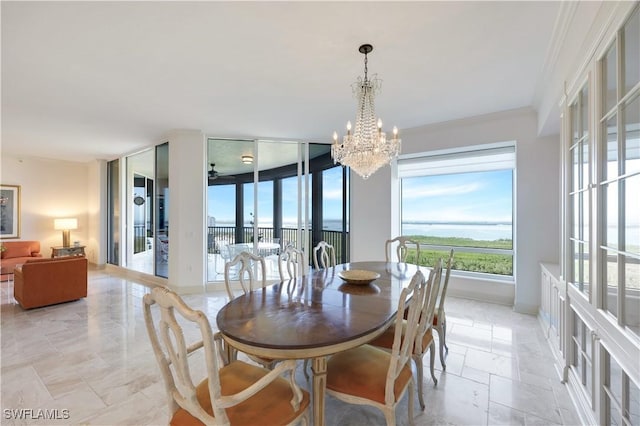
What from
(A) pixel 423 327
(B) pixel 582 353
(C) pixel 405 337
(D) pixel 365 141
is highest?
(D) pixel 365 141

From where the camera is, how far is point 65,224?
6676 mm

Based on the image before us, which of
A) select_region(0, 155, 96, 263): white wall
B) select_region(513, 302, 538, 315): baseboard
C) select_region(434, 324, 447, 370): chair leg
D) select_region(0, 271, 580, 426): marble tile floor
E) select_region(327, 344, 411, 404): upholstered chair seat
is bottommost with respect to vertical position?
select_region(0, 271, 580, 426): marble tile floor

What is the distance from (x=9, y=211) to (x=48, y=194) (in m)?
0.78

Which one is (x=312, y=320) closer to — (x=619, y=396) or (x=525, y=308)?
(x=619, y=396)

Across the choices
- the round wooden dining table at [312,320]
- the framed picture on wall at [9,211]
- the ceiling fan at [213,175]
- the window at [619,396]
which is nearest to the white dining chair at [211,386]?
the round wooden dining table at [312,320]

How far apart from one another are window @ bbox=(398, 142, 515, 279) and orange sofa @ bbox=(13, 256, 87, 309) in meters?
5.50

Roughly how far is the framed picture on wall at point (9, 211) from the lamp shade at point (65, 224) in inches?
25.5

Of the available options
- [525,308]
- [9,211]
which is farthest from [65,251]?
[525,308]

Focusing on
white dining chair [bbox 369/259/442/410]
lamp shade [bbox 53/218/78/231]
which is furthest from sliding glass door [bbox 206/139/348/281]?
lamp shade [bbox 53/218/78/231]

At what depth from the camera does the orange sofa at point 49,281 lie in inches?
154

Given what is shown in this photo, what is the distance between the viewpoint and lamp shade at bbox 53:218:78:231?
660cm

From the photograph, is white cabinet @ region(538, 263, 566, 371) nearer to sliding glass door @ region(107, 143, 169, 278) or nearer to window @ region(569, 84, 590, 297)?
window @ region(569, 84, 590, 297)

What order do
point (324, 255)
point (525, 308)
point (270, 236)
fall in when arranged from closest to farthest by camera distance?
point (324, 255) → point (525, 308) → point (270, 236)

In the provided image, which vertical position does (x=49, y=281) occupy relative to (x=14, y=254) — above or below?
below
